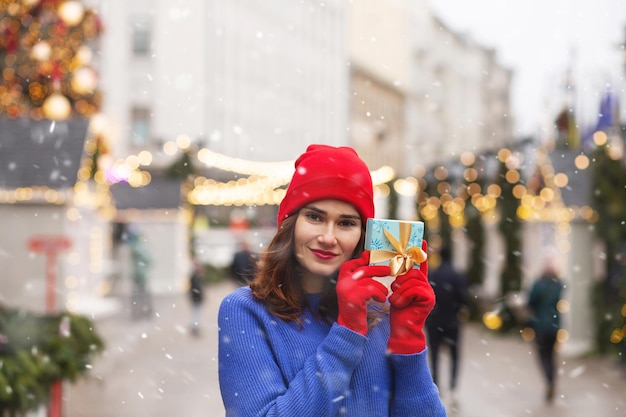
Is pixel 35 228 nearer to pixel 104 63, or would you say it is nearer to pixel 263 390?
pixel 263 390

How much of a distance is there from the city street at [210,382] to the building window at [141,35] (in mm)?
22322

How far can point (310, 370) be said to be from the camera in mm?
2080

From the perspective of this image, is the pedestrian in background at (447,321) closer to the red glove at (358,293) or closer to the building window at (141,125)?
the red glove at (358,293)

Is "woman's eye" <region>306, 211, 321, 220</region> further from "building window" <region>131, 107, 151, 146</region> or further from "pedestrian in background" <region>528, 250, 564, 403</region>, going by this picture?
"building window" <region>131, 107, 151, 146</region>

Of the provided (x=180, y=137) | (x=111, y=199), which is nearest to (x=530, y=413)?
(x=111, y=199)

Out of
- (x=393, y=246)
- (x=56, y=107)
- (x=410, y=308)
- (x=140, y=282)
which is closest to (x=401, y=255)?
(x=393, y=246)

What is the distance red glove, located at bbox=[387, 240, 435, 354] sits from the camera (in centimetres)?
211

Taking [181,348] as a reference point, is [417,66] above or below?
above

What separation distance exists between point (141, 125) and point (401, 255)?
36.6 m

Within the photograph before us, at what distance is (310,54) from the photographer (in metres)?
50.6

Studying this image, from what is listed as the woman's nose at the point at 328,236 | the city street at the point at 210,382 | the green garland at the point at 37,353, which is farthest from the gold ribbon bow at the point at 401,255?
the city street at the point at 210,382

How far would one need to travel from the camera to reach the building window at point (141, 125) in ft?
122

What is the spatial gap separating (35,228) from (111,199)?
1434cm

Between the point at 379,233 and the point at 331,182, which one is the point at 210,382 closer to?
the point at 331,182
